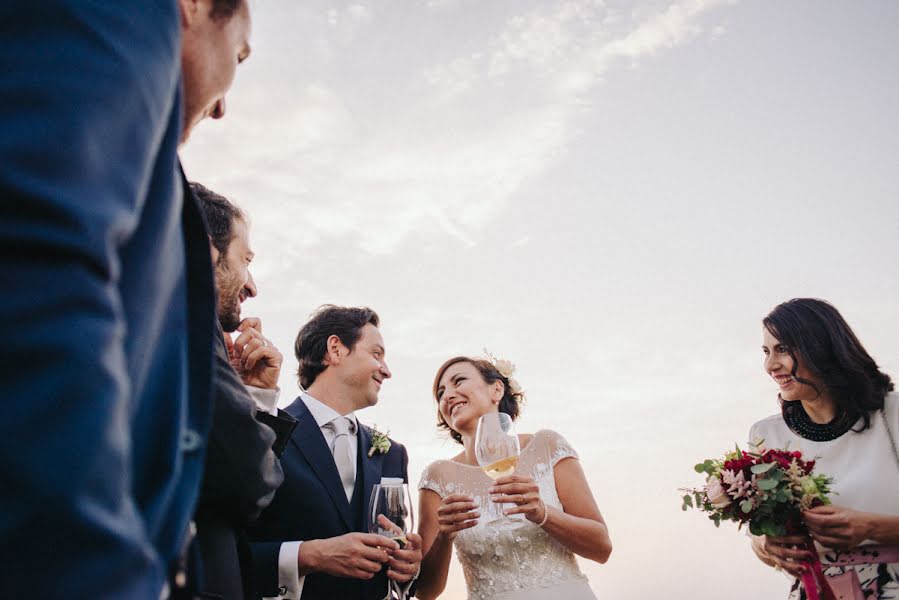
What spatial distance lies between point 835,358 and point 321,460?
4603mm

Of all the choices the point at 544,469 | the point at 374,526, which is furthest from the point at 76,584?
the point at 544,469

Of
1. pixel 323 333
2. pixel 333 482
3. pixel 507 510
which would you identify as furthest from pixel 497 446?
pixel 323 333

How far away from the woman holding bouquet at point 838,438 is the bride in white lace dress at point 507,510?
1.61m

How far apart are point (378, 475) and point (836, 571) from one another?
3.75m

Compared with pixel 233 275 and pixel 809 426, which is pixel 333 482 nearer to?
pixel 233 275

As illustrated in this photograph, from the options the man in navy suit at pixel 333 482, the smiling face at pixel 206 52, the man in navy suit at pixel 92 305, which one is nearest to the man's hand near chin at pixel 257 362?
the man in navy suit at pixel 333 482

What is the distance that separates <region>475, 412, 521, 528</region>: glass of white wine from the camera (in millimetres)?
4609

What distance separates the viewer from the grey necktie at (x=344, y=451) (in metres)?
5.01

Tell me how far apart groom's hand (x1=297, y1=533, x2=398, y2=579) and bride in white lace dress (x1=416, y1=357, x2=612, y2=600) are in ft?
3.27

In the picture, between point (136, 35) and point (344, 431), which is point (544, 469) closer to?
point (344, 431)

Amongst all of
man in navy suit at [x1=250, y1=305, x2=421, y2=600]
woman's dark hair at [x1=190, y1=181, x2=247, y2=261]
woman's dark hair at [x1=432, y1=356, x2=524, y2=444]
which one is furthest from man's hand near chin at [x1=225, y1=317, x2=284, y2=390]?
woman's dark hair at [x1=432, y1=356, x2=524, y2=444]

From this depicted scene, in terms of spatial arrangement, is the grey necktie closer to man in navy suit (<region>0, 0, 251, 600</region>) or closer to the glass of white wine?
the glass of white wine

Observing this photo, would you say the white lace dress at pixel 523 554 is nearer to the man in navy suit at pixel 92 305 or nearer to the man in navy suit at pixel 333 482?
the man in navy suit at pixel 333 482

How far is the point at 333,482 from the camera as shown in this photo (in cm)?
464
